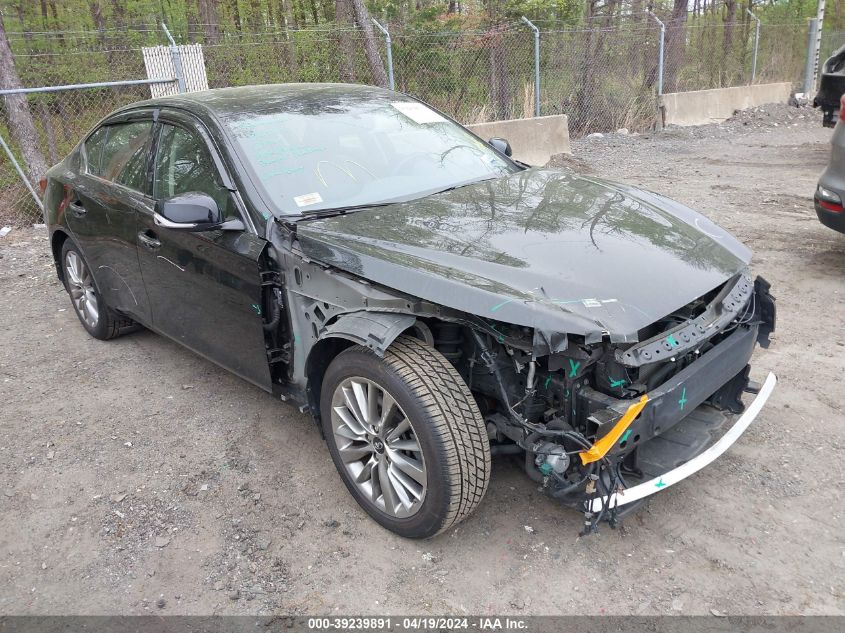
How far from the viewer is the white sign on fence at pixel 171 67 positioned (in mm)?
9070

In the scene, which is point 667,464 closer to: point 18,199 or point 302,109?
point 302,109

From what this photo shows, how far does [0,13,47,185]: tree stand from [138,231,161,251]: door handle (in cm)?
625

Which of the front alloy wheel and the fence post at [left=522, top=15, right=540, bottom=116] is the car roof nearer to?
the front alloy wheel

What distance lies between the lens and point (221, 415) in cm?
400

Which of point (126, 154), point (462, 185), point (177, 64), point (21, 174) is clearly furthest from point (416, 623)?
point (177, 64)

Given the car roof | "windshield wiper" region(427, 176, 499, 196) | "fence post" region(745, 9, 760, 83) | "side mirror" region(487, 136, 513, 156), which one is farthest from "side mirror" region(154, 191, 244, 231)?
"fence post" region(745, 9, 760, 83)

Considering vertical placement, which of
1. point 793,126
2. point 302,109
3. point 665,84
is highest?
Result: point 302,109

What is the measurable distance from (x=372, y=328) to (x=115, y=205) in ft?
7.72

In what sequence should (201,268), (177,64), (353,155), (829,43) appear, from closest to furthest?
(201,268) < (353,155) < (177,64) < (829,43)

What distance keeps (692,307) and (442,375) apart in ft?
3.51

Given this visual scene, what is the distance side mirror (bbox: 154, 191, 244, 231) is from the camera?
303 centimetres

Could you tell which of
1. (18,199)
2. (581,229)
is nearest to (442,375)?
(581,229)

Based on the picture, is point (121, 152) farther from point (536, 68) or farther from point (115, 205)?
point (536, 68)

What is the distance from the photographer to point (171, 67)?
9.22 metres
